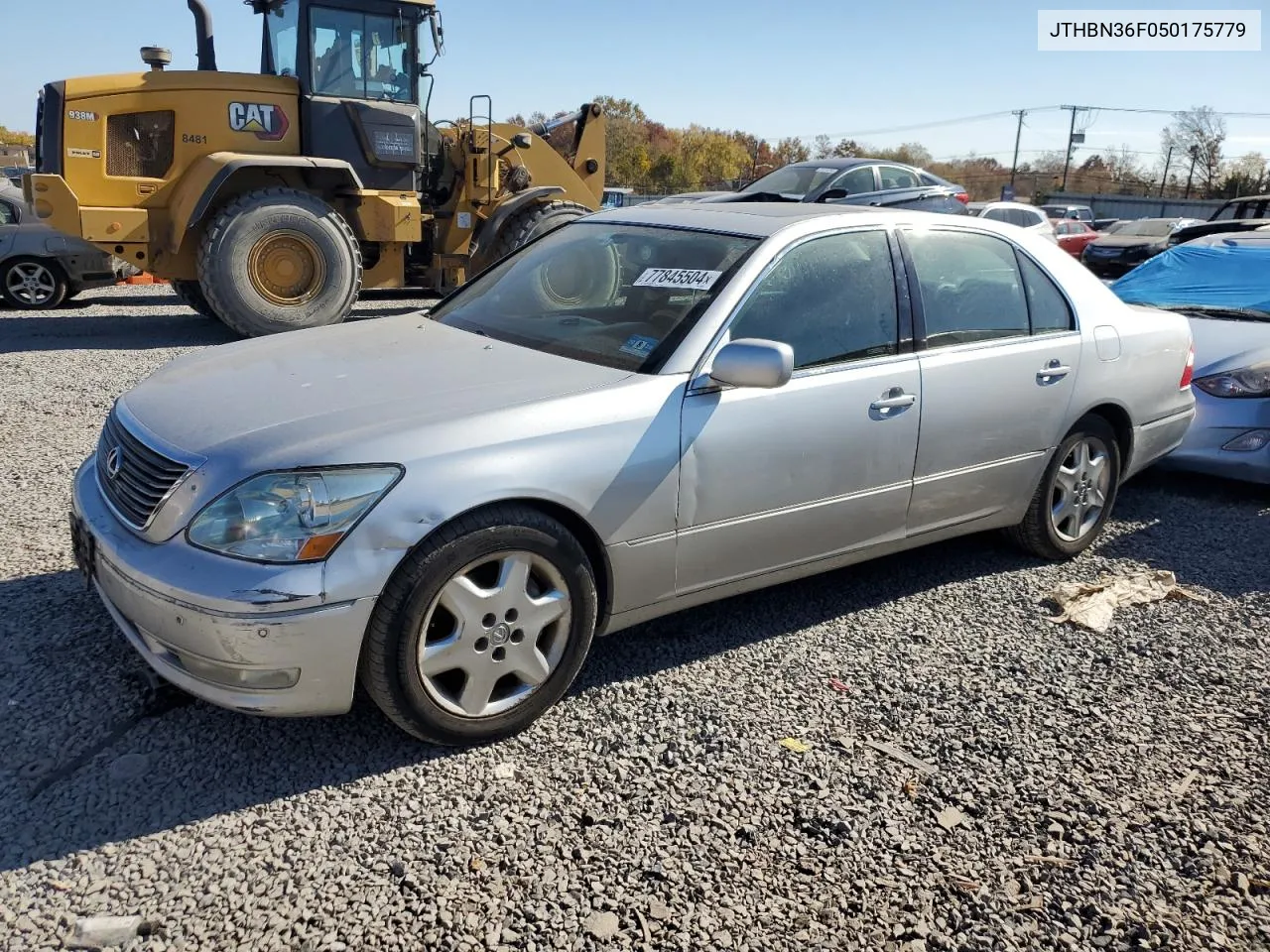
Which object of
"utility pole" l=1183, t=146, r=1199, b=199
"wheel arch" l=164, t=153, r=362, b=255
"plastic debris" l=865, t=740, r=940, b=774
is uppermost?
"utility pole" l=1183, t=146, r=1199, b=199

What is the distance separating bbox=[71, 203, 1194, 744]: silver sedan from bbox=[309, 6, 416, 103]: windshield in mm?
6506

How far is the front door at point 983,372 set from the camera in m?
4.09

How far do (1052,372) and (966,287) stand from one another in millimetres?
563

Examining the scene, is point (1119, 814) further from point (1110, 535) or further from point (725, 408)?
point (1110, 535)

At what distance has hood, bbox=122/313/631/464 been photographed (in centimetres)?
297

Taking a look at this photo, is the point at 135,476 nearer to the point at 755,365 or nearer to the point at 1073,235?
the point at 755,365

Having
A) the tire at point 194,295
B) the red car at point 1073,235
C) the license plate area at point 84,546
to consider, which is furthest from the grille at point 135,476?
the red car at point 1073,235

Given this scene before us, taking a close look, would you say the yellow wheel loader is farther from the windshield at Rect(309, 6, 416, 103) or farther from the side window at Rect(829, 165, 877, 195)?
the side window at Rect(829, 165, 877, 195)

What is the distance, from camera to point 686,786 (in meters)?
2.97

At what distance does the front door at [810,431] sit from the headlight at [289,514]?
108 cm

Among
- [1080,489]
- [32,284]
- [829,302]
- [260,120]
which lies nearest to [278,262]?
[260,120]

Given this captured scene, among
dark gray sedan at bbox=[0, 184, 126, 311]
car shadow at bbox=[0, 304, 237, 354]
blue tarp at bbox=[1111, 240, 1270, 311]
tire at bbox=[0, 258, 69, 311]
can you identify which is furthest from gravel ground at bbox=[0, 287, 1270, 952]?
tire at bbox=[0, 258, 69, 311]

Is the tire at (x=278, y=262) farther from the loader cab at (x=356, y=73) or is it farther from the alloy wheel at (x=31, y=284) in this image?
the alloy wheel at (x=31, y=284)

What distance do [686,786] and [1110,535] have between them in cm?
338
